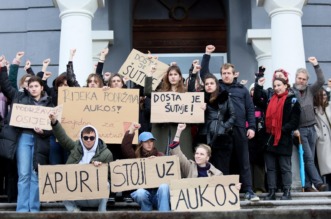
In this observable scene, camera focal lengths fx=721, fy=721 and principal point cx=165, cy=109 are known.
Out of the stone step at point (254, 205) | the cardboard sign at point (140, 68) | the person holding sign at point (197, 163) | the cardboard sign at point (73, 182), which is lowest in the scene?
the stone step at point (254, 205)

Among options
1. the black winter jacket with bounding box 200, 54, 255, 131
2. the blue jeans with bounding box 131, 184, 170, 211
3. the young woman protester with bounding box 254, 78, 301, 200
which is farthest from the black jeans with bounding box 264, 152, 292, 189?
the blue jeans with bounding box 131, 184, 170, 211

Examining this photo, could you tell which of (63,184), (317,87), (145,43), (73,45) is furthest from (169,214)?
(145,43)

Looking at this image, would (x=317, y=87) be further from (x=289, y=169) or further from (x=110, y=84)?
(x=110, y=84)

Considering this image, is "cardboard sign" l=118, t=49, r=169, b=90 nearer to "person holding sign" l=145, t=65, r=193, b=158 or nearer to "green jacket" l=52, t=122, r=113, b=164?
"person holding sign" l=145, t=65, r=193, b=158

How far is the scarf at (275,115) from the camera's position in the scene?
25.4 feet

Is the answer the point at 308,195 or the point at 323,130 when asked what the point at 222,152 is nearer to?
the point at 308,195

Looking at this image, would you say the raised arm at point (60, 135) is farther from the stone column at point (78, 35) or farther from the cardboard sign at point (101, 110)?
the stone column at point (78, 35)

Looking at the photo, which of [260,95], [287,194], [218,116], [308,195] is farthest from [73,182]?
[308,195]

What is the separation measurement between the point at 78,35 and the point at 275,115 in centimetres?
332

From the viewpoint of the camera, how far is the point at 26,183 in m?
7.29

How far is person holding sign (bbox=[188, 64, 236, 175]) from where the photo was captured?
7543 millimetres

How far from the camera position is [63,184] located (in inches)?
271

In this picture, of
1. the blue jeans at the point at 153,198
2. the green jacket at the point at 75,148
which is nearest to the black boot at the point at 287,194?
the blue jeans at the point at 153,198

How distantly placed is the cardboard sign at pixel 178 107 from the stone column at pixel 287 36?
2.52 meters
